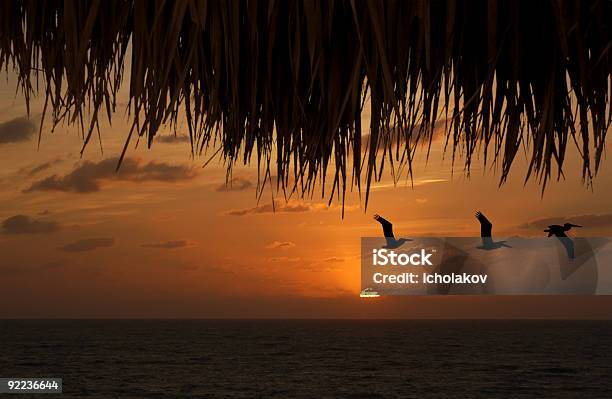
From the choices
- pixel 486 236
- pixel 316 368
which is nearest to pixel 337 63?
pixel 486 236

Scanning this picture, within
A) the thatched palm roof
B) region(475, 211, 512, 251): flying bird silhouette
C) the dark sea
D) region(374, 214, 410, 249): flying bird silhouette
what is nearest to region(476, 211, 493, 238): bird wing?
region(475, 211, 512, 251): flying bird silhouette

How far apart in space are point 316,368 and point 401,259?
150ft

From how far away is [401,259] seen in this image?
3.14 metres

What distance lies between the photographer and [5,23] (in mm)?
1376

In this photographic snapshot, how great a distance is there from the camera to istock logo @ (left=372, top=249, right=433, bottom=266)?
2757 millimetres

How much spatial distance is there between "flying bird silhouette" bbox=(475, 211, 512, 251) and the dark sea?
35.2 metres

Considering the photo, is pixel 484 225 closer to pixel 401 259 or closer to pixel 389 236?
pixel 389 236

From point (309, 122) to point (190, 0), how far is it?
401 millimetres

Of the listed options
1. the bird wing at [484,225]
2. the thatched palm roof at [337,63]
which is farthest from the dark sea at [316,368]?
the thatched palm roof at [337,63]

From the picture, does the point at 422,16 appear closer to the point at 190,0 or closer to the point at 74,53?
the point at 190,0

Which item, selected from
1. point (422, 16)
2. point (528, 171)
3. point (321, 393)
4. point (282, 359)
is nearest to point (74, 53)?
point (422, 16)
